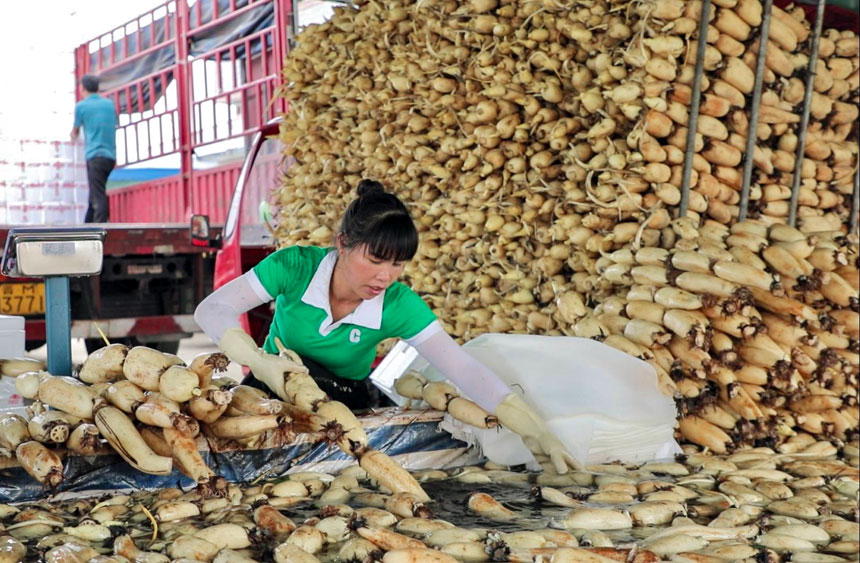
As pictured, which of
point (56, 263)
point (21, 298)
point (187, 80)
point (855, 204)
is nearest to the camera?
point (56, 263)

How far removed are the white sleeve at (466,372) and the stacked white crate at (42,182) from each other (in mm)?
9393

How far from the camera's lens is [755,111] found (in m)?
4.08

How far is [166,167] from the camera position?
10.9 meters

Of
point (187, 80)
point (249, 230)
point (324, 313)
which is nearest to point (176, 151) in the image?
point (187, 80)

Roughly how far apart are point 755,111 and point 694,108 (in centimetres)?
35

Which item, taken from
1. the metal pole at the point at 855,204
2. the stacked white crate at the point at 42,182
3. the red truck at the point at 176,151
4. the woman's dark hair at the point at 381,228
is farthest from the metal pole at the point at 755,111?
the stacked white crate at the point at 42,182

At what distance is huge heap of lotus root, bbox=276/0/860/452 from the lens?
3.47 m

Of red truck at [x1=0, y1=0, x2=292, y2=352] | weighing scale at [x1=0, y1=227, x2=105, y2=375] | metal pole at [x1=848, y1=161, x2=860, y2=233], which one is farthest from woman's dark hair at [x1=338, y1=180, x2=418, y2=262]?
red truck at [x1=0, y1=0, x2=292, y2=352]

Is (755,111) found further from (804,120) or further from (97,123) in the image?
(97,123)

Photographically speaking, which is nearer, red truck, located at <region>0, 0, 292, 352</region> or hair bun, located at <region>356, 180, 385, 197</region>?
hair bun, located at <region>356, 180, 385, 197</region>

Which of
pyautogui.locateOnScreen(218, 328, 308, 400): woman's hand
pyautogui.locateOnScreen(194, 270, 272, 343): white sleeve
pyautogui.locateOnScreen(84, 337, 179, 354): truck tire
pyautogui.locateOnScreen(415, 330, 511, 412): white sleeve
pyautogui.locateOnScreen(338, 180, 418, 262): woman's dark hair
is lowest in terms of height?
pyautogui.locateOnScreen(84, 337, 179, 354): truck tire

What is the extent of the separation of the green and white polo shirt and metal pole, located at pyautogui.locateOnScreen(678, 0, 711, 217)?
1529 mm

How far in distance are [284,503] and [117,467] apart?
48 centimetres

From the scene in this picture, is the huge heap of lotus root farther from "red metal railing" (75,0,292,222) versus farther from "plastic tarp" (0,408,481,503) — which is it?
"red metal railing" (75,0,292,222)
